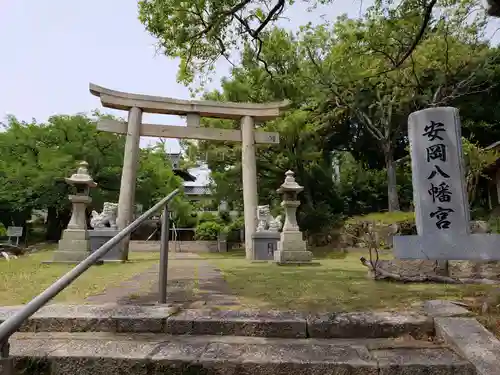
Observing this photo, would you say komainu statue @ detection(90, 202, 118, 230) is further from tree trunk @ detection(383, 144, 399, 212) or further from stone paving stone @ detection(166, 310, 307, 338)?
tree trunk @ detection(383, 144, 399, 212)

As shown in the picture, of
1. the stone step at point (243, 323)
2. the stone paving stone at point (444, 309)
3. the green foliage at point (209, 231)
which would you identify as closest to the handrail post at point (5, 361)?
the stone step at point (243, 323)

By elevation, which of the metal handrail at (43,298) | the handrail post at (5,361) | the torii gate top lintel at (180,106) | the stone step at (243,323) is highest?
the torii gate top lintel at (180,106)

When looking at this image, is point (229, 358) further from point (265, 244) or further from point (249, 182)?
point (249, 182)

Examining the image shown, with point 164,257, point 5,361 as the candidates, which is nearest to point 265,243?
point 164,257

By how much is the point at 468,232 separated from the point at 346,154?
2177 cm

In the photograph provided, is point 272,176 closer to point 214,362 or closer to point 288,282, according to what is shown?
point 288,282

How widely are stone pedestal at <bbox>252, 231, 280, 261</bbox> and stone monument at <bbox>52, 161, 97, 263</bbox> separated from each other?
4786 millimetres

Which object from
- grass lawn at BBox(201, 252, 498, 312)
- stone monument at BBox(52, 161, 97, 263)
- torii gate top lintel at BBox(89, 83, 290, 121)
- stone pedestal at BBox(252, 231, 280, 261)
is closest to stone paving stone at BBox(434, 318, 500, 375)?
grass lawn at BBox(201, 252, 498, 312)

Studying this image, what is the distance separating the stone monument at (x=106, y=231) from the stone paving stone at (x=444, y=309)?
8.06 m

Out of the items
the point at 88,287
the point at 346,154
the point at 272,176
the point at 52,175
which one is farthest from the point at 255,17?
the point at 346,154

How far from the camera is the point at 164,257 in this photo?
3.41m

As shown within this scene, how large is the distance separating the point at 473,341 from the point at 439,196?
4.88m

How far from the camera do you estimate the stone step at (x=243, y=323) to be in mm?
2730

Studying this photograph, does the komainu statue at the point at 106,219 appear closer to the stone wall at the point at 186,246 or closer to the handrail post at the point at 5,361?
the handrail post at the point at 5,361
